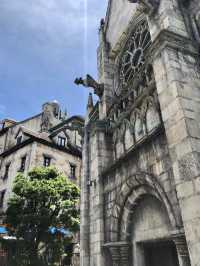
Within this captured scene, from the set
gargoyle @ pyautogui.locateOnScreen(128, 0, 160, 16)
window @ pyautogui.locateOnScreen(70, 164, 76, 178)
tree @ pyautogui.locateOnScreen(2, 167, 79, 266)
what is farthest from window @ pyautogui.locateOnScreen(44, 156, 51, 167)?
gargoyle @ pyautogui.locateOnScreen(128, 0, 160, 16)

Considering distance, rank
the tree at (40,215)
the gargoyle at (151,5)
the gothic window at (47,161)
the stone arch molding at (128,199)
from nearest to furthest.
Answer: the stone arch molding at (128,199), the gargoyle at (151,5), the tree at (40,215), the gothic window at (47,161)

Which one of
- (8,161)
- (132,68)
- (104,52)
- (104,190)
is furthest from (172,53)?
(8,161)

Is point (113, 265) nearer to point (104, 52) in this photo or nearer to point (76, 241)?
point (104, 52)

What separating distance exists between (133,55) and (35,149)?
14.8 meters

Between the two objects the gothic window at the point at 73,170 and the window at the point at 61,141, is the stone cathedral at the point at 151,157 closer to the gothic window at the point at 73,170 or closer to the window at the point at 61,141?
the gothic window at the point at 73,170

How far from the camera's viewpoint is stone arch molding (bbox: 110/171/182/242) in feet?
18.0

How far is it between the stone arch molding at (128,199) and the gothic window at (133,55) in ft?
12.7

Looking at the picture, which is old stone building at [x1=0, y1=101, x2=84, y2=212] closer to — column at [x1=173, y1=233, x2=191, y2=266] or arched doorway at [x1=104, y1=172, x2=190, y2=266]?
arched doorway at [x1=104, y1=172, x2=190, y2=266]

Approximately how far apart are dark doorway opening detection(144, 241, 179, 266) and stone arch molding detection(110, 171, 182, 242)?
575mm

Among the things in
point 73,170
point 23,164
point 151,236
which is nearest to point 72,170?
point 73,170

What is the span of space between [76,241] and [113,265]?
16.2 m

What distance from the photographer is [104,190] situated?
771 centimetres

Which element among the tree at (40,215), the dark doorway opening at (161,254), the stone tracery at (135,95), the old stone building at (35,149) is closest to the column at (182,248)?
the dark doorway opening at (161,254)

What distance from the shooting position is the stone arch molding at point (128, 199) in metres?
5.48
